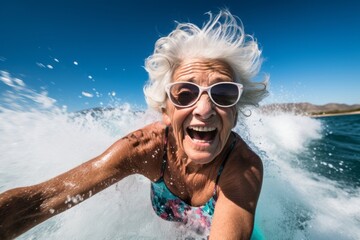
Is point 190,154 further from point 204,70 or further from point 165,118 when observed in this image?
point 204,70

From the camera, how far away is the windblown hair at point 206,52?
87.9 inches

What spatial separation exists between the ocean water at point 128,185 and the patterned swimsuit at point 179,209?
24 centimetres

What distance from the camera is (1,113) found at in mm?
5133

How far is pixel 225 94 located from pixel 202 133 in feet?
1.35

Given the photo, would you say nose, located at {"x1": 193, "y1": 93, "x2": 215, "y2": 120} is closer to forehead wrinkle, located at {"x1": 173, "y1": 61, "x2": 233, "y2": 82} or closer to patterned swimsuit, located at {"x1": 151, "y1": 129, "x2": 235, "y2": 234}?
forehead wrinkle, located at {"x1": 173, "y1": 61, "x2": 233, "y2": 82}

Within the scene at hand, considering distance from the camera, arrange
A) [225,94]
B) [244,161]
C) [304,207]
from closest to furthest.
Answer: [225,94]
[244,161]
[304,207]

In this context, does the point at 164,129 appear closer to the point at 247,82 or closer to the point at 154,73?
the point at 154,73

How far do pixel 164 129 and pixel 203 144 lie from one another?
0.72 meters

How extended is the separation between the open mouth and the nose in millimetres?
113

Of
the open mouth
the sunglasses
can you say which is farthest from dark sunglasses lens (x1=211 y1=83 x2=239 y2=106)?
the open mouth

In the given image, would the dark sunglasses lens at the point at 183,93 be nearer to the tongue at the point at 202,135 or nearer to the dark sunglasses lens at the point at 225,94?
the dark sunglasses lens at the point at 225,94

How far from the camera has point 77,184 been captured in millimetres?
2025

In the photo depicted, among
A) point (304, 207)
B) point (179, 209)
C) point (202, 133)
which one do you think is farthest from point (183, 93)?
point (304, 207)

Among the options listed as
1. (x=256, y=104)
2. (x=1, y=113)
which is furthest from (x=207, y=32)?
(x=1, y=113)
